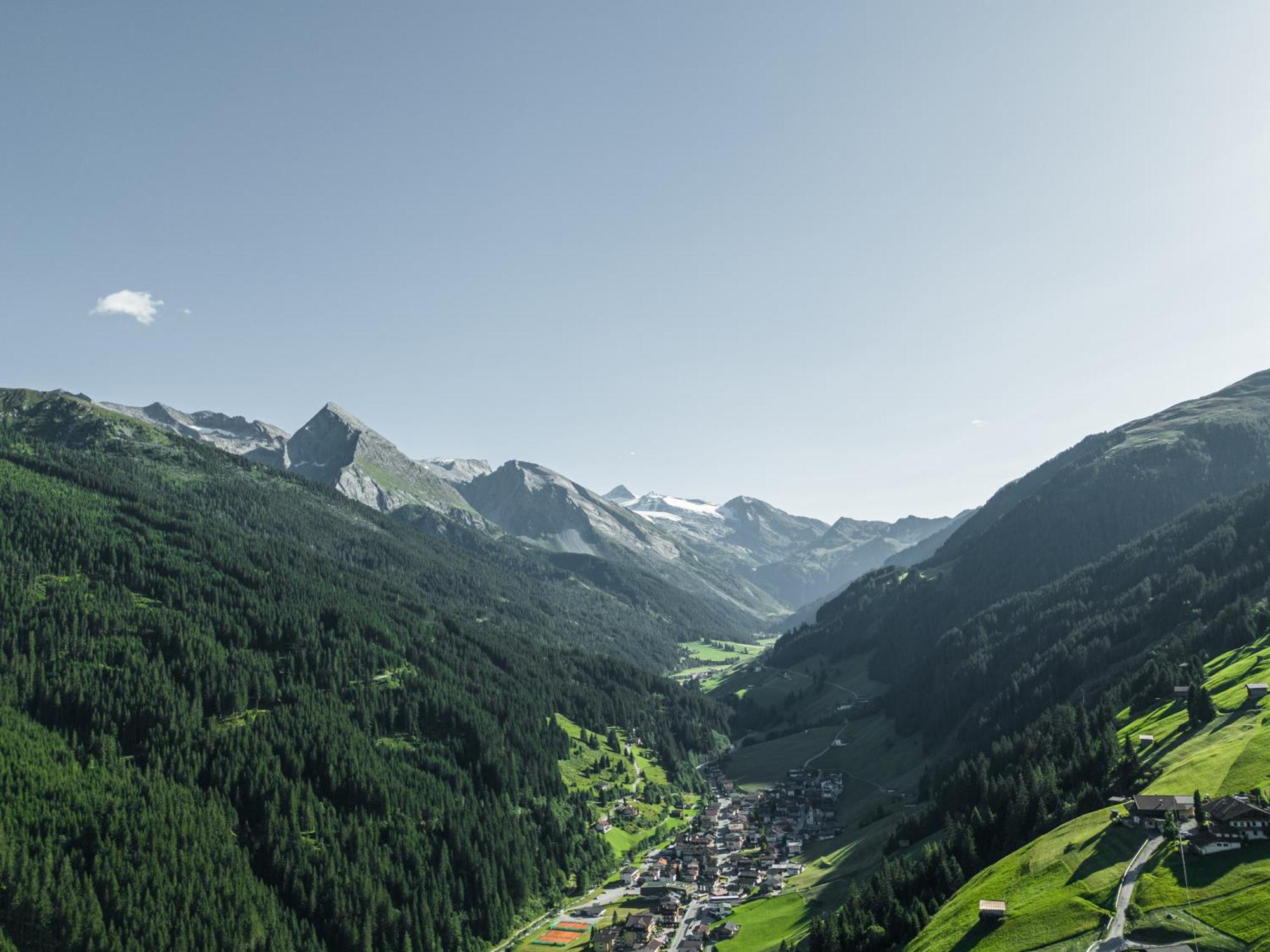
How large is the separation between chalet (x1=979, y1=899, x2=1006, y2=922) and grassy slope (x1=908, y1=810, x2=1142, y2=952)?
95 cm

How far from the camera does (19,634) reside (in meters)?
170

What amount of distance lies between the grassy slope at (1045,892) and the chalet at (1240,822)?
835 cm

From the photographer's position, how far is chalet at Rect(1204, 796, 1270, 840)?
6488 centimetres

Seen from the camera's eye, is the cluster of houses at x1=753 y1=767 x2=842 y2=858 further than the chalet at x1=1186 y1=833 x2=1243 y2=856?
Yes

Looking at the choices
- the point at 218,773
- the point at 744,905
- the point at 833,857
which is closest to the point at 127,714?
the point at 218,773

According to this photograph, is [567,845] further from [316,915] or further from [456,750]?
[316,915]

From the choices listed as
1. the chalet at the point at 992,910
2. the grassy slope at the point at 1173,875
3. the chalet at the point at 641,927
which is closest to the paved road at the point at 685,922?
the chalet at the point at 641,927

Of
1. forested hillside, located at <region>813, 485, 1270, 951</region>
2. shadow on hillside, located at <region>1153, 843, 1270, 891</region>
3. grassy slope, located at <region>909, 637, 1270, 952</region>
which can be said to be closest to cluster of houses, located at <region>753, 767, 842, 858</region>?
forested hillside, located at <region>813, 485, 1270, 951</region>

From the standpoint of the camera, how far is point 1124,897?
209 feet

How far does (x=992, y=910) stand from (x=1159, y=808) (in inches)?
839

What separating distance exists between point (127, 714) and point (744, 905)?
133031 mm

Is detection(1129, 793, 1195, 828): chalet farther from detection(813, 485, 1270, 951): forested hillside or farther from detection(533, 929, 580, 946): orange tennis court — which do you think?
detection(533, 929, 580, 946): orange tennis court

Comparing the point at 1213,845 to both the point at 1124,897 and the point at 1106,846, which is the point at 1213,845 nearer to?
the point at 1106,846

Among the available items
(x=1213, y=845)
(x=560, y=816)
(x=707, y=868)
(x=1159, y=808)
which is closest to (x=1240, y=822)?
(x=1213, y=845)
